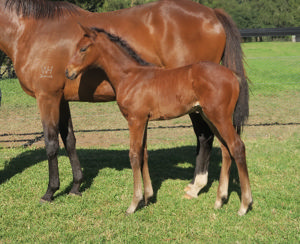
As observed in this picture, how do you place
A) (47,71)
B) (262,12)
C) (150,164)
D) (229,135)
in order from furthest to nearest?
(262,12) → (150,164) → (47,71) → (229,135)

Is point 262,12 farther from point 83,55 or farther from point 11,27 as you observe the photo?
point 83,55

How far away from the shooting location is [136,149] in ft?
12.5

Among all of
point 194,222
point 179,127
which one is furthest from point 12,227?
point 179,127

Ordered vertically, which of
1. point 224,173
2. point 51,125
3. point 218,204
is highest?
point 51,125

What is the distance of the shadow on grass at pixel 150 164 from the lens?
5.04m

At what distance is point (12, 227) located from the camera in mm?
3734

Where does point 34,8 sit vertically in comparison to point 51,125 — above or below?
above

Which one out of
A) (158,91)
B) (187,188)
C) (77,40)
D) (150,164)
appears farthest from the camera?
(150,164)

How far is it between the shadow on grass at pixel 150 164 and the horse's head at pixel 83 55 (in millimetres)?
1703

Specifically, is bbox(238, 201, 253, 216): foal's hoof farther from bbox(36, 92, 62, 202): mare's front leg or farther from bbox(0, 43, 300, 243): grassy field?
bbox(36, 92, 62, 202): mare's front leg

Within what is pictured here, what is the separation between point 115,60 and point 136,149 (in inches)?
37.7

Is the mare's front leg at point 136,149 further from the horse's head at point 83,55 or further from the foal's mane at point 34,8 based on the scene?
the foal's mane at point 34,8

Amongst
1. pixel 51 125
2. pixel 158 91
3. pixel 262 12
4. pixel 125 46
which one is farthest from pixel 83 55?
Result: pixel 262 12

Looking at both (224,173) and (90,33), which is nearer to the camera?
(90,33)
